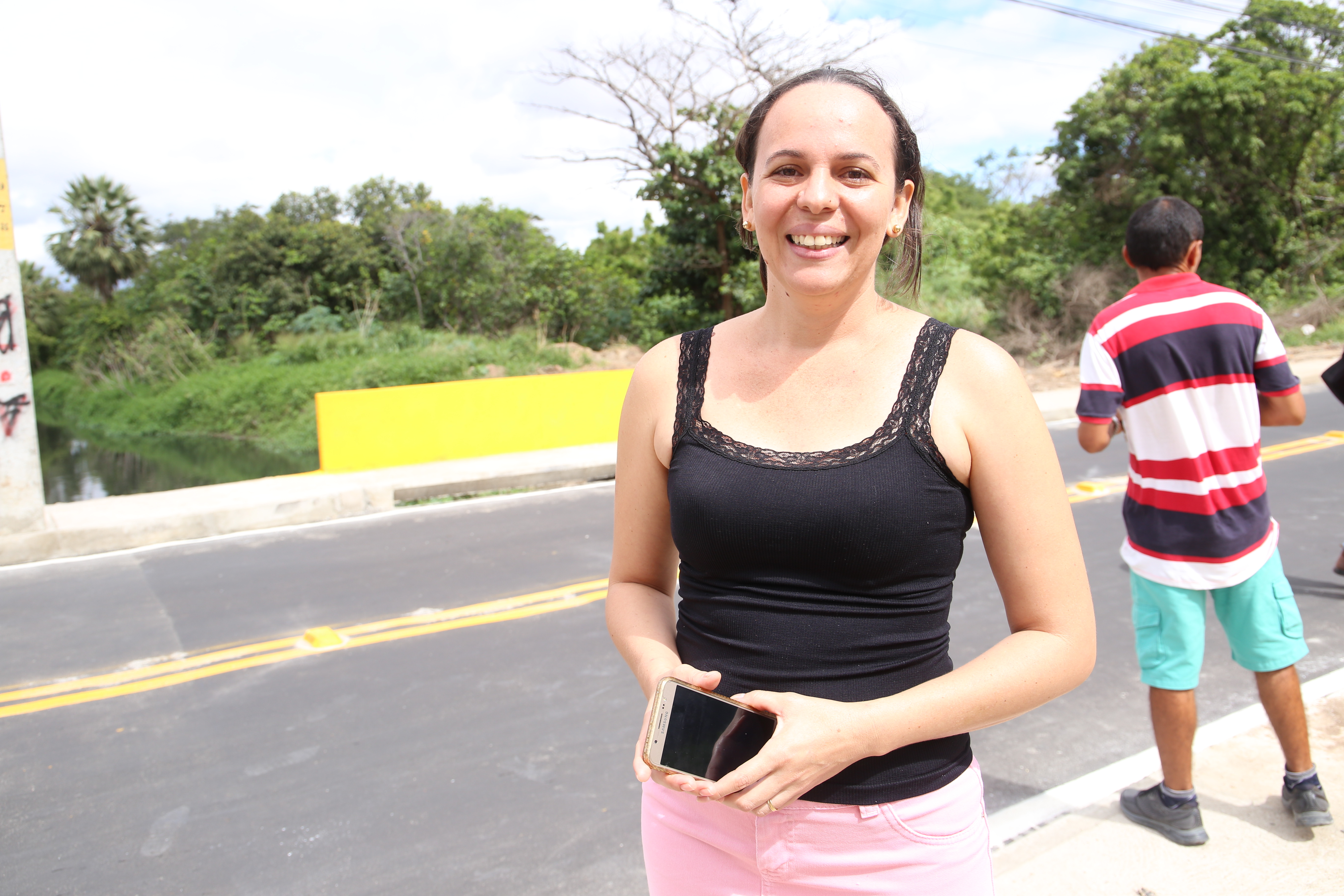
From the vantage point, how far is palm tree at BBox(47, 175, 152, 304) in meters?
46.5

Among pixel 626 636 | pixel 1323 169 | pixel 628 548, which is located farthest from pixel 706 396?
pixel 1323 169

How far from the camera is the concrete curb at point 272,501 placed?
777 centimetres

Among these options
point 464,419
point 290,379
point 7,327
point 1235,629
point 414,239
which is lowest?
point 290,379

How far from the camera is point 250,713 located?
446 centimetres

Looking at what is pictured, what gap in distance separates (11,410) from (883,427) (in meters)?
8.28

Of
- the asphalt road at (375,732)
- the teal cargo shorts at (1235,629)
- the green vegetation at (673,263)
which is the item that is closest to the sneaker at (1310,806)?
the teal cargo shorts at (1235,629)

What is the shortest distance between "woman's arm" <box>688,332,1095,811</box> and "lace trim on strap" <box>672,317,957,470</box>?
0.7 inches

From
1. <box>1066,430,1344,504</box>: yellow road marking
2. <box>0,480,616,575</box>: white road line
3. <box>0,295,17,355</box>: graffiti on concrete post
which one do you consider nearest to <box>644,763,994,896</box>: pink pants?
<box>1066,430,1344,504</box>: yellow road marking

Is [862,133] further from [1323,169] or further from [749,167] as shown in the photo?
[1323,169]

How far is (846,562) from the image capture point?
1394mm

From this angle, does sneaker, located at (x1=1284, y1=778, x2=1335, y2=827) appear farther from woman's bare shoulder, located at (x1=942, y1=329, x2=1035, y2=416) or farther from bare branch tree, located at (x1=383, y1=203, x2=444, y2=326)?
bare branch tree, located at (x1=383, y1=203, x2=444, y2=326)

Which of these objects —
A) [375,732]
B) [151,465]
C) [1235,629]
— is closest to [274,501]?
[375,732]

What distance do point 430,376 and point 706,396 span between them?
23.5 meters

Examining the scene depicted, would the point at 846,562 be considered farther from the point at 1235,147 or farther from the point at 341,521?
the point at 1235,147
